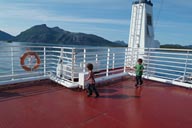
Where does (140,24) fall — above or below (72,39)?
below

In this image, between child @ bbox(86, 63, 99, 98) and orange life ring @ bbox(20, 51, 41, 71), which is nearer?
child @ bbox(86, 63, 99, 98)

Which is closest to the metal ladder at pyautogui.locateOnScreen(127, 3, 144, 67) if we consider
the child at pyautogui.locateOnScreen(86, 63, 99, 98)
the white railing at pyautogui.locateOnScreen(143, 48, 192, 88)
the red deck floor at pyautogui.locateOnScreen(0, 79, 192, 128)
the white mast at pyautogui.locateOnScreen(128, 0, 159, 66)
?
the white mast at pyautogui.locateOnScreen(128, 0, 159, 66)

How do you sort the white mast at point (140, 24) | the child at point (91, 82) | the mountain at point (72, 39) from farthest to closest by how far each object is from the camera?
1. the mountain at point (72, 39)
2. the white mast at point (140, 24)
3. the child at point (91, 82)

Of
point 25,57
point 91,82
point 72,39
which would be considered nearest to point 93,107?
point 91,82

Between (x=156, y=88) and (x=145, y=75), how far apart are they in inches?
51.7

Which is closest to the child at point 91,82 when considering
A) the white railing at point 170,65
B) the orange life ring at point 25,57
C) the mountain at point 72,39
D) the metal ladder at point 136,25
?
the orange life ring at point 25,57

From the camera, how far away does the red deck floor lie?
299 cm

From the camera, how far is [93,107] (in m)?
3.70

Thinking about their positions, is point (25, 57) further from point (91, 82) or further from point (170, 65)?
point (170, 65)

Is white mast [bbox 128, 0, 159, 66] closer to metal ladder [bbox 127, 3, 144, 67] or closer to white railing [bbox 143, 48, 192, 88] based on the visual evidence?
metal ladder [bbox 127, 3, 144, 67]

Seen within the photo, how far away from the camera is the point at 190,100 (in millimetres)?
4422

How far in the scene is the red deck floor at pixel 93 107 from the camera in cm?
299

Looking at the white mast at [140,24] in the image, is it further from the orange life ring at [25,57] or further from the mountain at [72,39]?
the mountain at [72,39]

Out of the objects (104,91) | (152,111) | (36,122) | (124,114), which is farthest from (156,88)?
(36,122)
